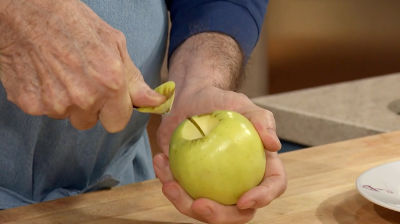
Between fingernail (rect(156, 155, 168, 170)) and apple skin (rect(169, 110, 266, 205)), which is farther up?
apple skin (rect(169, 110, 266, 205))

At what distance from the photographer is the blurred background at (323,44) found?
353cm

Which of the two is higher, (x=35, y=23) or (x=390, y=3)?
(x=35, y=23)

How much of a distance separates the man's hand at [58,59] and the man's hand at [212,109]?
0.18 meters

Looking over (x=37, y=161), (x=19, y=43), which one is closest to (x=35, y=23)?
(x=19, y=43)

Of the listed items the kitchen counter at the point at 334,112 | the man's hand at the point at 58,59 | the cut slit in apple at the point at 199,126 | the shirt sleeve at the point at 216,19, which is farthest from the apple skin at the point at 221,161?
the kitchen counter at the point at 334,112

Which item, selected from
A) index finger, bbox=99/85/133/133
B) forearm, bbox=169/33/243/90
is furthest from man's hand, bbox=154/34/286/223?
index finger, bbox=99/85/133/133

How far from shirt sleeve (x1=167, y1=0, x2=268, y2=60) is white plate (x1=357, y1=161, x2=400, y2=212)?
364 mm

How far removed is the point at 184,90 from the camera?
3.41ft

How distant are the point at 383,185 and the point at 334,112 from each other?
64 centimetres

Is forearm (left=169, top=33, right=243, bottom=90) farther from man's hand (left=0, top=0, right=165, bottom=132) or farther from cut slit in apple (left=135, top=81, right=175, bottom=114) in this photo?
man's hand (left=0, top=0, right=165, bottom=132)

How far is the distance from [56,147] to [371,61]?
291 centimetres

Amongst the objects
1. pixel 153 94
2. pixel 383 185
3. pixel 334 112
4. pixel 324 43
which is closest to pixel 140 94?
pixel 153 94

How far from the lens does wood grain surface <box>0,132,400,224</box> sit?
2.91 feet

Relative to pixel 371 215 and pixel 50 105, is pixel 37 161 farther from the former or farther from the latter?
pixel 371 215
